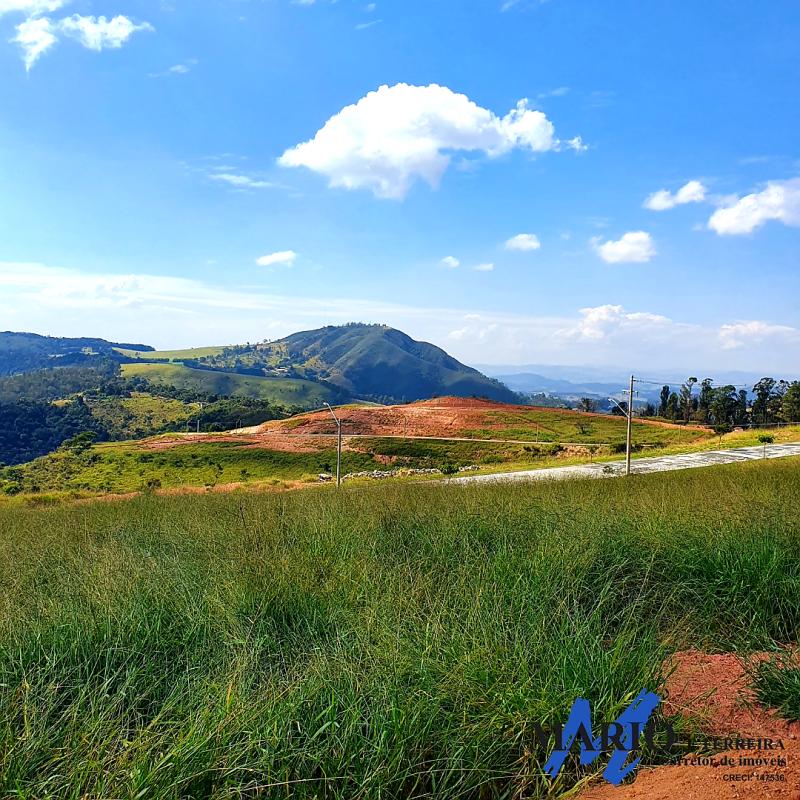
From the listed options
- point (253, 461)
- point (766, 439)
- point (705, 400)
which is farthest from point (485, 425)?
point (705, 400)

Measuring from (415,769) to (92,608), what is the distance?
320cm

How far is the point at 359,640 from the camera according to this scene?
173 inches

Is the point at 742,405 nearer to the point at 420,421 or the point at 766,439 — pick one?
the point at 766,439

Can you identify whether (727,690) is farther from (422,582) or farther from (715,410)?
(715,410)

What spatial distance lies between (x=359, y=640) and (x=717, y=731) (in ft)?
8.07

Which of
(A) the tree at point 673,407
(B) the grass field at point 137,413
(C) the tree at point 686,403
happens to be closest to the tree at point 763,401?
(C) the tree at point 686,403

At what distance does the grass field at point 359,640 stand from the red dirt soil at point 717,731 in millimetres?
266

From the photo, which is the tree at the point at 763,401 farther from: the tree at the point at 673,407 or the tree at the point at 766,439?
the tree at the point at 766,439

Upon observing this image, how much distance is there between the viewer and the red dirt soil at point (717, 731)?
287 cm

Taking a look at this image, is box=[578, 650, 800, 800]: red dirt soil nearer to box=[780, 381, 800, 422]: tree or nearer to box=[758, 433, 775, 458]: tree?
box=[758, 433, 775, 458]: tree

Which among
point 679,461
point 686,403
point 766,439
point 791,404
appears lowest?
point 679,461

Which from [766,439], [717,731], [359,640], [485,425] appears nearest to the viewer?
[717,731]

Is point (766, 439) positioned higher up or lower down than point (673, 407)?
lower down

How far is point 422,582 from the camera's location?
549 cm
